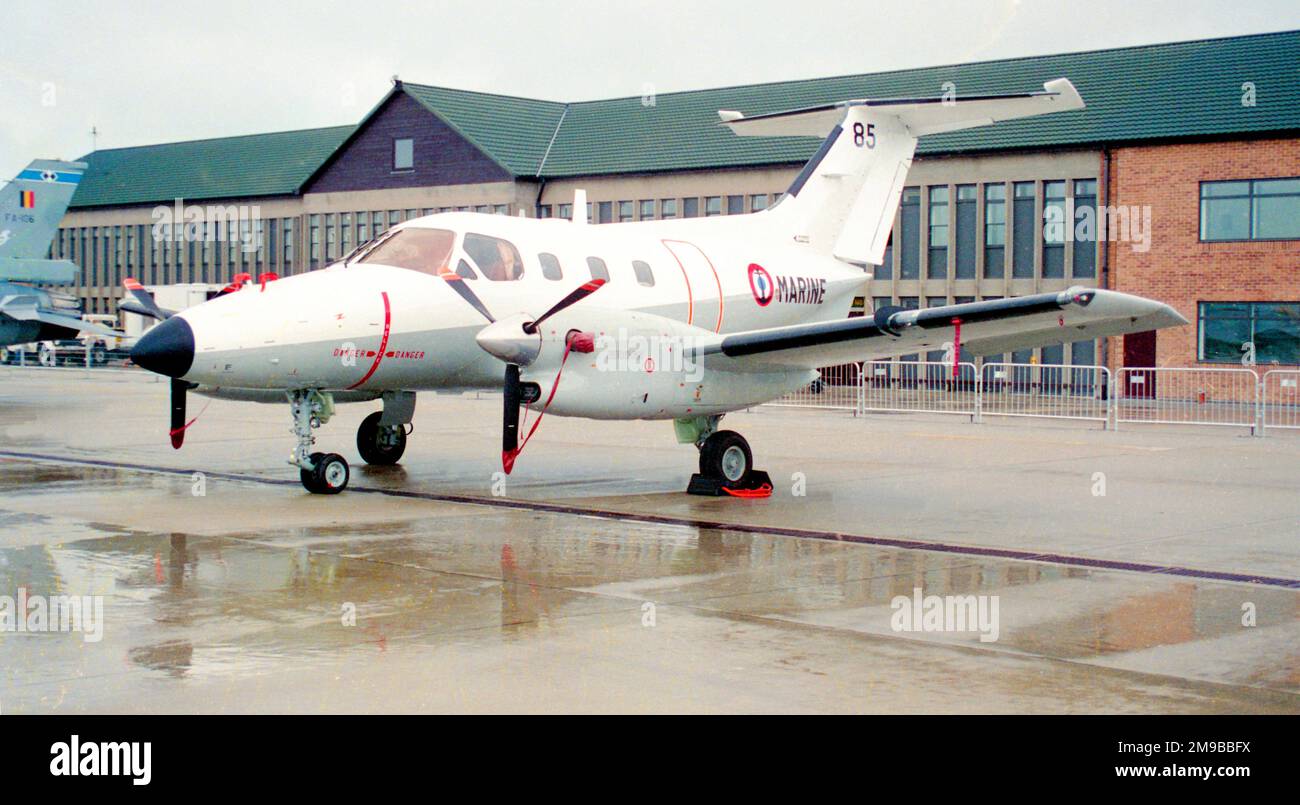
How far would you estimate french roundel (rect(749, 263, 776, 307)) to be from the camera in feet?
57.2

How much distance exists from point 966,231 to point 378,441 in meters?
31.6

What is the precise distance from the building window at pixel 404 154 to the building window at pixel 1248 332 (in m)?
32.2

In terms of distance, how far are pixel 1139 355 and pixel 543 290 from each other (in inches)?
1199

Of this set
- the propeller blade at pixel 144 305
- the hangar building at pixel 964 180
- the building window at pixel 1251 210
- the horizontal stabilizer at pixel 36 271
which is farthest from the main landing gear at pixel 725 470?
the building window at pixel 1251 210

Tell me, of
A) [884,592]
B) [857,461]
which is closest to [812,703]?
[884,592]

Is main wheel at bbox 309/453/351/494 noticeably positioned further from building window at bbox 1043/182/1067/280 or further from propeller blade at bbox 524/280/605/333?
building window at bbox 1043/182/1067/280

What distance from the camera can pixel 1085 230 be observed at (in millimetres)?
43125

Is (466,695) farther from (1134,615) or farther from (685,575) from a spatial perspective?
(1134,615)

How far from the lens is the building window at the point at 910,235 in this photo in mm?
47250

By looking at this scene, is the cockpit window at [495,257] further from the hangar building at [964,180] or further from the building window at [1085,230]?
the building window at [1085,230]

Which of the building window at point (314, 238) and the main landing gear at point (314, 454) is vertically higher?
the building window at point (314, 238)

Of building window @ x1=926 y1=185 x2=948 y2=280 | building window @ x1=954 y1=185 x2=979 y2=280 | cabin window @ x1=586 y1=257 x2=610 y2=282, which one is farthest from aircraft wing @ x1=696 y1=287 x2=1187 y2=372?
building window @ x1=926 y1=185 x2=948 y2=280

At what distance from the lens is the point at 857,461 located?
20031 mm
